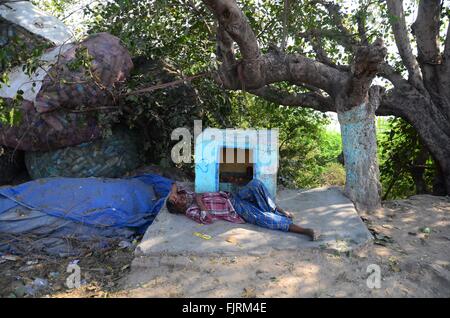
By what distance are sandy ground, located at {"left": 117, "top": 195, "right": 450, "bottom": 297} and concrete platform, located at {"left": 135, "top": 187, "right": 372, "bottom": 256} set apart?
0.08 metres

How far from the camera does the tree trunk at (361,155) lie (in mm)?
4703

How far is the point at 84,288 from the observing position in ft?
10.4

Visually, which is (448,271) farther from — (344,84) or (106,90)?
(106,90)

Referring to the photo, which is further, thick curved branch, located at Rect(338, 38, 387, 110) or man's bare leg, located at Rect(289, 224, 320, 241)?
thick curved branch, located at Rect(338, 38, 387, 110)

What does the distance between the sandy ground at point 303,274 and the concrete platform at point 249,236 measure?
0.08 metres

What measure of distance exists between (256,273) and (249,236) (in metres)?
0.60

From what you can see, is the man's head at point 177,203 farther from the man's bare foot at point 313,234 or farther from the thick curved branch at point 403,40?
the thick curved branch at point 403,40

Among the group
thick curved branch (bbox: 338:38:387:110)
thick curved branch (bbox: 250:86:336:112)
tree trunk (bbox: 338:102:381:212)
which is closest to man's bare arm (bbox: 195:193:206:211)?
tree trunk (bbox: 338:102:381:212)

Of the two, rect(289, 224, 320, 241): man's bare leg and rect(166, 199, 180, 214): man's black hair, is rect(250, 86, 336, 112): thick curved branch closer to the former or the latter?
rect(166, 199, 180, 214): man's black hair

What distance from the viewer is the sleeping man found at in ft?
13.3

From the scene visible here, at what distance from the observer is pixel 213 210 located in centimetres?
419

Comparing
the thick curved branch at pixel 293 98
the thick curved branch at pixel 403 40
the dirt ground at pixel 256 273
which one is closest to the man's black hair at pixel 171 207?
the dirt ground at pixel 256 273

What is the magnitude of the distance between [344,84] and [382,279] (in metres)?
2.34

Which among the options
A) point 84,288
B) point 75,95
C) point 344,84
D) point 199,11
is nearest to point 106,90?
point 75,95
